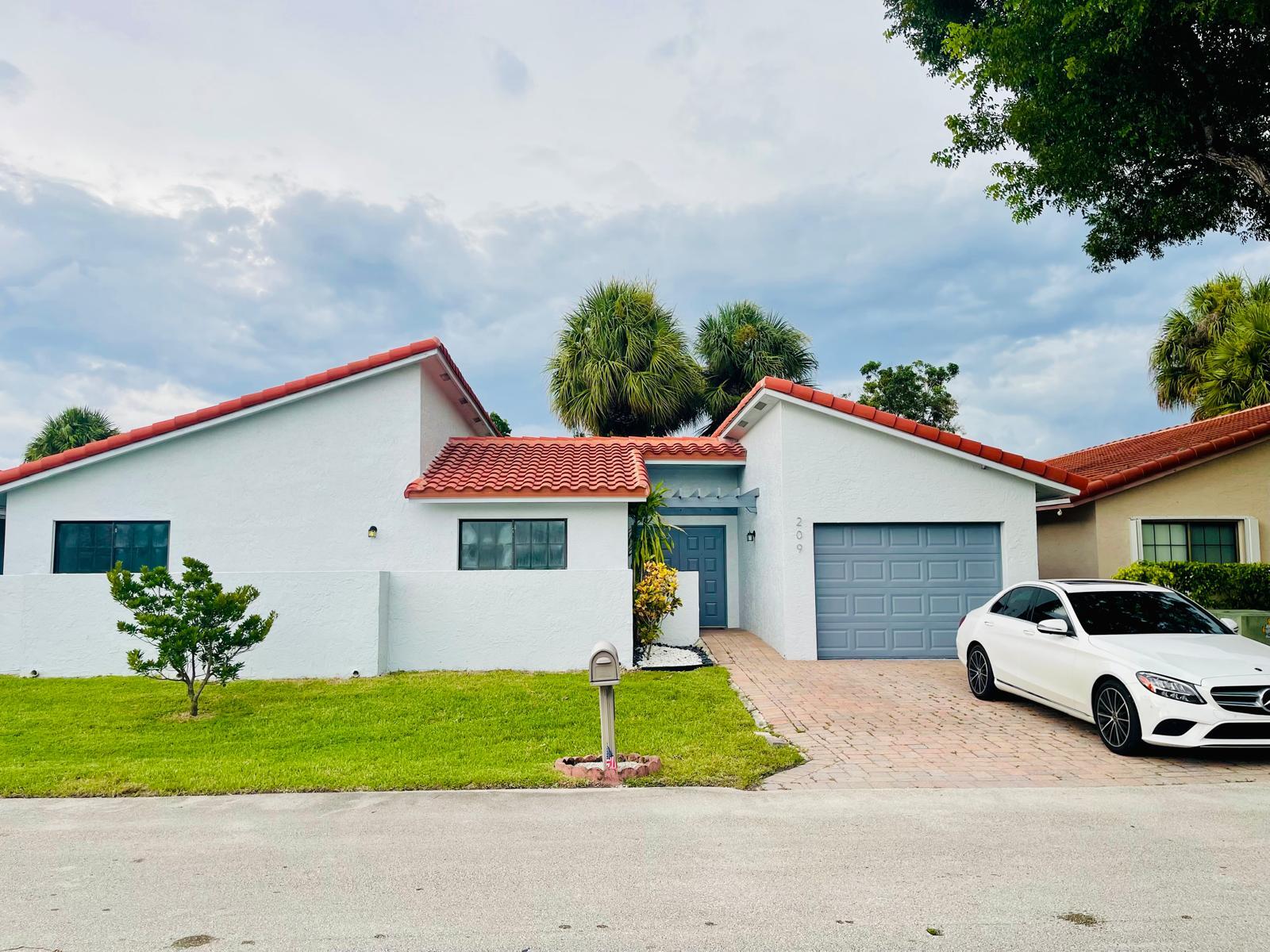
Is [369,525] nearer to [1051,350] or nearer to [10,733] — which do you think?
[10,733]

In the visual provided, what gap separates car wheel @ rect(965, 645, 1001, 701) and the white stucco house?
114 inches

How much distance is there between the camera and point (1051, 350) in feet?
65.0

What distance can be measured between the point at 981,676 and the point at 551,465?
7.18 meters

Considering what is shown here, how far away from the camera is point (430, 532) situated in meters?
11.7

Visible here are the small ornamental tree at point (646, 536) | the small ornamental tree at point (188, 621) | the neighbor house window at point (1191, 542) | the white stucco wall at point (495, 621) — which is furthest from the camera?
the neighbor house window at point (1191, 542)

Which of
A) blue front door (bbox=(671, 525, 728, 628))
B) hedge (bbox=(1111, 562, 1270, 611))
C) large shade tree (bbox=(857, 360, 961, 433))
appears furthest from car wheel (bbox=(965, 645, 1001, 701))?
large shade tree (bbox=(857, 360, 961, 433))

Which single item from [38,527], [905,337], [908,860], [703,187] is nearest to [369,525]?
[38,527]

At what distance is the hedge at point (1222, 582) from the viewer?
11.6 meters

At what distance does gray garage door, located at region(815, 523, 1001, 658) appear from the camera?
11984mm

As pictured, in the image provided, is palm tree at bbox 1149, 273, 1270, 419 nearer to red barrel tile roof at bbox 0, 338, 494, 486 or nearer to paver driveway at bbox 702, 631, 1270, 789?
paver driveway at bbox 702, 631, 1270, 789

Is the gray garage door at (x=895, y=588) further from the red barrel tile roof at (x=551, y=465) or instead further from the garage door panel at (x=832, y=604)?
the red barrel tile roof at (x=551, y=465)

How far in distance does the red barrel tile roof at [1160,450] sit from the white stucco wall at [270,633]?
38.8ft

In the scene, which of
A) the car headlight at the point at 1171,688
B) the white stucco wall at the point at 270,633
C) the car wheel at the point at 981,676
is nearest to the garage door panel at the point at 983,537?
the car wheel at the point at 981,676

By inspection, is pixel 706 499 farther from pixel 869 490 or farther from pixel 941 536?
pixel 941 536
